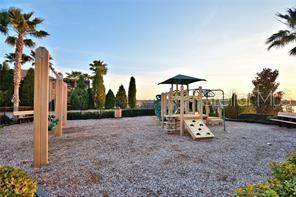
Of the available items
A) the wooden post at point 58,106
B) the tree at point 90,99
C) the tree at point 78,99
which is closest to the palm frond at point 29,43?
the tree at point 78,99

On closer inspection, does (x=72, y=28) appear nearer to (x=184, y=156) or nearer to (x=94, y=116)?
(x=94, y=116)

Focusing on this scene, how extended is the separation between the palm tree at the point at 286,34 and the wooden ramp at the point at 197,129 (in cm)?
703

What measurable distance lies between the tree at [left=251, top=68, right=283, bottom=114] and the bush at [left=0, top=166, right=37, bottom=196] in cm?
1215

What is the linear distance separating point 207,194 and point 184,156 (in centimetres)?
162

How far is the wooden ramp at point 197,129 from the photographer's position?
18.9ft

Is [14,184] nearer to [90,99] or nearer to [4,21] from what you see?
[4,21]

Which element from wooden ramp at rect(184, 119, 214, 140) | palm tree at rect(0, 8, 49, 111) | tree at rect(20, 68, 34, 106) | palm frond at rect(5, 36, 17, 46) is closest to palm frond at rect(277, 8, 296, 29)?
wooden ramp at rect(184, 119, 214, 140)

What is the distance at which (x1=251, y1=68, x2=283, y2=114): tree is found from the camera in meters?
11.1

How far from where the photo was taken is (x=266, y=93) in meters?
12.0

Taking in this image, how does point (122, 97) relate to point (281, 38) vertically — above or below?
below

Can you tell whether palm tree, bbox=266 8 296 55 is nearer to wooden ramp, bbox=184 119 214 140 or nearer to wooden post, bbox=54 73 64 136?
wooden ramp, bbox=184 119 214 140

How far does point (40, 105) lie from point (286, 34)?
457 inches

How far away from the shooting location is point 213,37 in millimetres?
9289

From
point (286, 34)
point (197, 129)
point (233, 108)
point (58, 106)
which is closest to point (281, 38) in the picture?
point (286, 34)
